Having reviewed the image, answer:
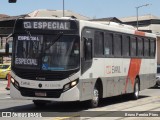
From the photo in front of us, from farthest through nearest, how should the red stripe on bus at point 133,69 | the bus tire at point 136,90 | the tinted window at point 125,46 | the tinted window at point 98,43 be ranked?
the bus tire at point 136,90
the red stripe on bus at point 133,69
the tinted window at point 125,46
the tinted window at point 98,43

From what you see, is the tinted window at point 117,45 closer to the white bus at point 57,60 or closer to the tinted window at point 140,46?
the white bus at point 57,60

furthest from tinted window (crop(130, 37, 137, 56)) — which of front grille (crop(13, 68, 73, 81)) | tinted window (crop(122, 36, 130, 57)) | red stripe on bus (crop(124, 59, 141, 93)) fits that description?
front grille (crop(13, 68, 73, 81))

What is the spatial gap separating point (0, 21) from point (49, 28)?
68.8 metres

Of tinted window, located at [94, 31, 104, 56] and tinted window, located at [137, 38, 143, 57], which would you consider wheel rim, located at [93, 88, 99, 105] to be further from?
tinted window, located at [137, 38, 143, 57]

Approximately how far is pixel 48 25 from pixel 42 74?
5.31 feet

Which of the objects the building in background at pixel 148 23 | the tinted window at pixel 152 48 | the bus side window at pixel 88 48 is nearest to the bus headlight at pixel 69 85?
the bus side window at pixel 88 48

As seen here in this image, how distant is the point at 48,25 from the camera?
49.8 ft

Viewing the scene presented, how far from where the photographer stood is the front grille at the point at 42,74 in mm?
14609

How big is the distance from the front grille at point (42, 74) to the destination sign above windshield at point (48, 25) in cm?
144

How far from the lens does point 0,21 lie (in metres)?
82.4

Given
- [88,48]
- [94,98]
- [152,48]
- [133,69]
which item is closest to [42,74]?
[88,48]

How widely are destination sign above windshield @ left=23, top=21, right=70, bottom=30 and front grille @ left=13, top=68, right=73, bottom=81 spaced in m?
1.44

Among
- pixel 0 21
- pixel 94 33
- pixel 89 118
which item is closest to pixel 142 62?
pixel 94 33

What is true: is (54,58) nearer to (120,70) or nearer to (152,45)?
(120,70)
